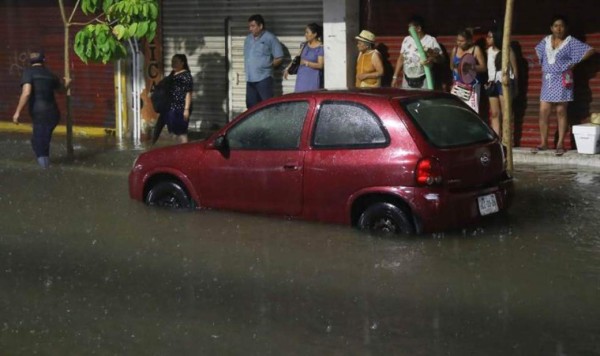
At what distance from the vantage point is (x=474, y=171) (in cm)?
966

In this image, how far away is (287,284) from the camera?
8.26 m

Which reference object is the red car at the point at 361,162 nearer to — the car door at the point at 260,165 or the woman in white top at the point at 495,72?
the car door at the point at 260,165

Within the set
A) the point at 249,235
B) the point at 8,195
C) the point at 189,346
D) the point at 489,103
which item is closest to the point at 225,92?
the point at 489,103

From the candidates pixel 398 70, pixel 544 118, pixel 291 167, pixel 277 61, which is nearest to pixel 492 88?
pixel 544 118

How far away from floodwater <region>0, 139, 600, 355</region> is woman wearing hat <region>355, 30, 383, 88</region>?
12.5 feet

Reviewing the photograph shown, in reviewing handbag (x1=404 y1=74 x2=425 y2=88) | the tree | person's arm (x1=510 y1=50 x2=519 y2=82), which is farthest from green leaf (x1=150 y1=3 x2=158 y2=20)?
person's arm (x1=510 y1=50 x2=519 y2=82)

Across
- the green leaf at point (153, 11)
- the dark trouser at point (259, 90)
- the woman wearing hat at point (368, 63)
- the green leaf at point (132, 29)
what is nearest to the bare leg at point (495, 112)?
the woman wearing hat at point (368, 63)

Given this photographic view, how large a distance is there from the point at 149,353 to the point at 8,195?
680 centimetres

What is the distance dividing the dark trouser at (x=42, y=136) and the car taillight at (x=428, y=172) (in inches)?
271

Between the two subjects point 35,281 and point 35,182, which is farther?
point 35,182

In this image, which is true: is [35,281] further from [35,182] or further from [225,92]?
[225,92]

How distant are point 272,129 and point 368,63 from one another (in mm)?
5145

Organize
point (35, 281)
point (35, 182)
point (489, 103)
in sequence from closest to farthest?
point (35, 281), point (35, 182), point (489, 103)

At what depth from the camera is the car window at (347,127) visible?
9711mm
